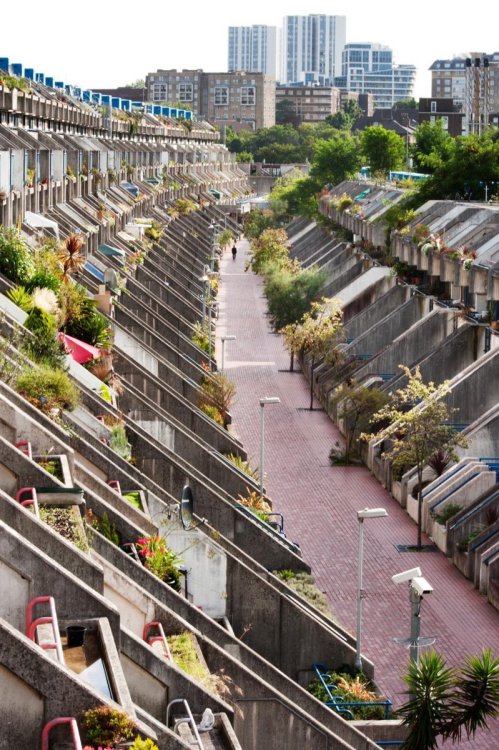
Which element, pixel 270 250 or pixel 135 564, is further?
pixel 270 250

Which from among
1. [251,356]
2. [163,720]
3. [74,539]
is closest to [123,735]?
[163,720]

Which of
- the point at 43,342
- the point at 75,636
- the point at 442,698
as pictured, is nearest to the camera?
the point at 75,636

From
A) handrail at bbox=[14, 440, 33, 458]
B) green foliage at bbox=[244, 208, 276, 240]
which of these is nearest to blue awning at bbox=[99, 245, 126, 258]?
handrail at bbox=[14, 440, 33, 458]

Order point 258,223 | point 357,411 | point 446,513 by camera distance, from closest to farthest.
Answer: point 446,513 → point 357,411 → point 258,223

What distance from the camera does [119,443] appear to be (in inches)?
1115

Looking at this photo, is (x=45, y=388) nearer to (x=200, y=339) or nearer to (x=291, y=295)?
(x=200, y=339)

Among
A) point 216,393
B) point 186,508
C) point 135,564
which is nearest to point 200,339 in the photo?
point 216,393

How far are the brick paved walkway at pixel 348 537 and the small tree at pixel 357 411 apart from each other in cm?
92

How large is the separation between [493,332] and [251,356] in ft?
69.4

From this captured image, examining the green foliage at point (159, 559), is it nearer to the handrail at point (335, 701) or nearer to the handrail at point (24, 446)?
the handrail at point (24, 446)

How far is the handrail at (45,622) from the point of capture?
14.9 meters

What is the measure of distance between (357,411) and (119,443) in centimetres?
1986

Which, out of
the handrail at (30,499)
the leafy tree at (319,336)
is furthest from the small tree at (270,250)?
the handrail at (30,499)

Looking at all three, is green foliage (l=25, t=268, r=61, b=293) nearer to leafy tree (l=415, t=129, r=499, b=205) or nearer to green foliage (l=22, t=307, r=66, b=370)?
green foliage (l=22, t=307, r=66, b=370)
